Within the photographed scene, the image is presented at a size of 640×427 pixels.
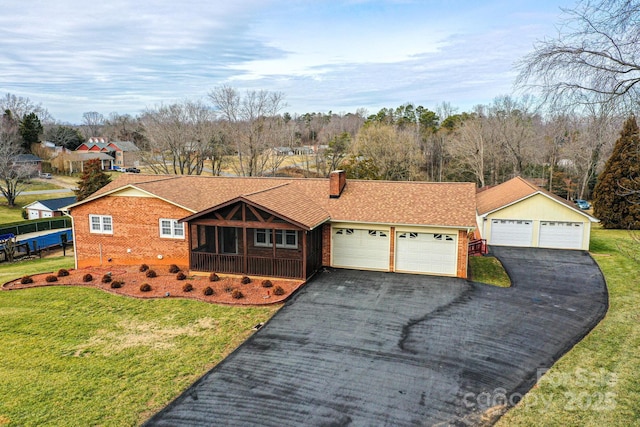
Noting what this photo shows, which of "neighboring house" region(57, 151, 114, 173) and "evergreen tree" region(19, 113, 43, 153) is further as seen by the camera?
"evergreen tree" region(19, 113, 43, 153)

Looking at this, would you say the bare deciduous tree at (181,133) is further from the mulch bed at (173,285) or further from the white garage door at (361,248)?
the white garage door at (361,248)

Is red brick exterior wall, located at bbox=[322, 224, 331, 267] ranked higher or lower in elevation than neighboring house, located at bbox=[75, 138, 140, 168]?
lower

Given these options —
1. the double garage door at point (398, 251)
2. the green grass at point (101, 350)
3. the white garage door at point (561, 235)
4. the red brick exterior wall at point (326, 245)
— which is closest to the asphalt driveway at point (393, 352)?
the double garage door at point (398, 251)

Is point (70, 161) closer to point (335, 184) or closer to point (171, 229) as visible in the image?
point (171, 229)

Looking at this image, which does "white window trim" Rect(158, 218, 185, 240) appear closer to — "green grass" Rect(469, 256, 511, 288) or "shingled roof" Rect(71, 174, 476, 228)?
"shingled roof" Rect(71, 174, 476, 228)

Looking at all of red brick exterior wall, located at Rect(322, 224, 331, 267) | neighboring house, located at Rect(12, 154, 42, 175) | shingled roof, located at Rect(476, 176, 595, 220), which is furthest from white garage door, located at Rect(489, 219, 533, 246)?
neighboring house, located at Rect(12, 154, 42, 175)

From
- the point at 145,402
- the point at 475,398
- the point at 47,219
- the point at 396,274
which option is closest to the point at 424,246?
the point at 396,274

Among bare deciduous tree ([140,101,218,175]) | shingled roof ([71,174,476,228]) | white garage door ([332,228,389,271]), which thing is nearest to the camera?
shingled roof ([71,174,476,228])

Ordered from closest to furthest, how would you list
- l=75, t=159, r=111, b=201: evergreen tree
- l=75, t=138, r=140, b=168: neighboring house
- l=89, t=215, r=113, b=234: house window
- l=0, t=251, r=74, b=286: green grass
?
1. l=89, t=215, r=113, b=234: house window
2. l=0, t=251, r=74, b=286: green grass
3. l=75, t=159, r=111, b=201: evergreen tree
4. l=75, t=138, r=140, b=168: neighboring house

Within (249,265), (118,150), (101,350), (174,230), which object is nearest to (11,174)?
(118,150)
